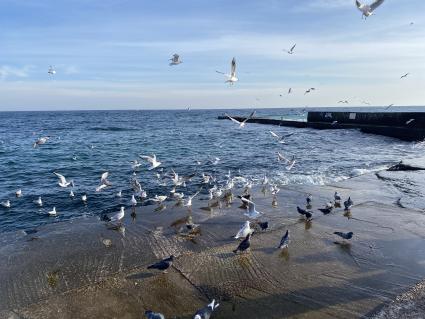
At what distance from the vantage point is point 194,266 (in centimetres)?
653

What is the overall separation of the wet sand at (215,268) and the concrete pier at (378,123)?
29.6 metres

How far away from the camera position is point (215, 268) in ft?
21.2

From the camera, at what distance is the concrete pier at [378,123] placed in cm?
3575

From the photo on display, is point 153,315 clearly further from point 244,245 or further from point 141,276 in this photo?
point 244,245

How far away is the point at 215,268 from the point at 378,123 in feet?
135

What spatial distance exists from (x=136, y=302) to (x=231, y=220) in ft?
13.7

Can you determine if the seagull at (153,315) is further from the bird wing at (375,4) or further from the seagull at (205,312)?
the bird wing at (375,4)

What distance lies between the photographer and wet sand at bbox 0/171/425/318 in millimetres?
5312

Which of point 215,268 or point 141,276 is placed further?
point 215,268

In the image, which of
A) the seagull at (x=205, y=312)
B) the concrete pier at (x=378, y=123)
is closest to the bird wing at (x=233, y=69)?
the seagull at (x=205, y=312)

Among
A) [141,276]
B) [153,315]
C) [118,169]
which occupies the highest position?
[153,315]

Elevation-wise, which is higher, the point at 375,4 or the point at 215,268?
the point at 375,4

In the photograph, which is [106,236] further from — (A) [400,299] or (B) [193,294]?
(A) [400,299]

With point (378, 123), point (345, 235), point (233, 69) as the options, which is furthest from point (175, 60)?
point (378, 123)
